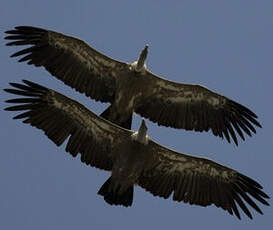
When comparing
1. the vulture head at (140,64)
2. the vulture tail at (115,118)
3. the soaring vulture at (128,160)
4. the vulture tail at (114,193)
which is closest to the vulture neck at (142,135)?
the soaring vulture at (128,160)

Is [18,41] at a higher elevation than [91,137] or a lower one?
higher

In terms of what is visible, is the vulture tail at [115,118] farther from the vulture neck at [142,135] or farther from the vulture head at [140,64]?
the vulture neck at [142,135]

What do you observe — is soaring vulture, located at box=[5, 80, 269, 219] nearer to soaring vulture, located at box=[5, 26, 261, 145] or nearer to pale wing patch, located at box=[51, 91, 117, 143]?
pale wing patch, located at box=[51, 91, 117, 143]

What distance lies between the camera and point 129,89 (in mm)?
19281

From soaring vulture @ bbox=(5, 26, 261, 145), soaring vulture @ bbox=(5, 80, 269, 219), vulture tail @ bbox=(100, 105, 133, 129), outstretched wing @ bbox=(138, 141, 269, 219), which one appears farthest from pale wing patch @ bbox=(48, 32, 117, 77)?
outstretched wing @ bbox=(138, 141, 269, 219)

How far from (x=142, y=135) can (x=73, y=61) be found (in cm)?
277

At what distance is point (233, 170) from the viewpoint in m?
18.8

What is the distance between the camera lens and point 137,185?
1855 cm

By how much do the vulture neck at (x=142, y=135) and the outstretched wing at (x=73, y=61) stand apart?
1796 millimetres

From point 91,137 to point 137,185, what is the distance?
1.33 metres

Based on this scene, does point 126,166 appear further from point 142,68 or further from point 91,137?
point 142,68

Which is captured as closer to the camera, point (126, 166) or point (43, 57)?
point (126, 166)

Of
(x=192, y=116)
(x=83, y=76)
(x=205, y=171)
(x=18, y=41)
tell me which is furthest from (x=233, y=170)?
(x=18, y=41)

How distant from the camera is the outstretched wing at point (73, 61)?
19.5 meters
